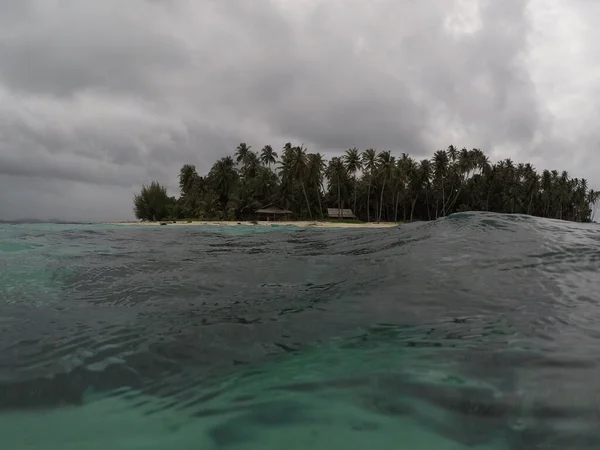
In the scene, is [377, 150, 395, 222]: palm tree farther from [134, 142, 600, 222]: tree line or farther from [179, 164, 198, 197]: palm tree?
[179, 164, 198, 197]: palm tree

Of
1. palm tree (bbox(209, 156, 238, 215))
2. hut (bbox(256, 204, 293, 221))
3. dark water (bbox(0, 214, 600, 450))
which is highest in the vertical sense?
palm tree (bbox(209, 156, 238, 215))

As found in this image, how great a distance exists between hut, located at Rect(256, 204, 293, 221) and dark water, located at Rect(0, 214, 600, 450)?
5321cm

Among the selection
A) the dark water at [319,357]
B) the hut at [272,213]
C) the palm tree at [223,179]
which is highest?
the palm tree at [223,179]

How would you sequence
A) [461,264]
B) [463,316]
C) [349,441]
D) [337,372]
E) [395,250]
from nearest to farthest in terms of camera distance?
[349,441] → [337,372] → [463,316] → [461,264] → [395,250]

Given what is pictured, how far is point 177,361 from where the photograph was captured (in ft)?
11.0

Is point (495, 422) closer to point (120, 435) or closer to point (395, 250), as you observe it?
point (120, 435)

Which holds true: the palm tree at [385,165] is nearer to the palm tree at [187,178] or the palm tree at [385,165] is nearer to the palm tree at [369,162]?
the palm tree at [369,162]

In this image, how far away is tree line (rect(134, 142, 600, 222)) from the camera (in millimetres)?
62438

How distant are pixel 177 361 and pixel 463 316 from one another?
2.90 m

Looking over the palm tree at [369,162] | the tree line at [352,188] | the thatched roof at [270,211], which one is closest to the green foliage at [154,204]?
the tree line at [352,188]

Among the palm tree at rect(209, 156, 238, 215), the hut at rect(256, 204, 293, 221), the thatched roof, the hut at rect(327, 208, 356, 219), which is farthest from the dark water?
the palm tree at rect(209, 156, 238, 215)

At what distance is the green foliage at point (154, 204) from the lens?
67.2 m

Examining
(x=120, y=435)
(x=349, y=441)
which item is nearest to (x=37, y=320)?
(x=120, y=435)

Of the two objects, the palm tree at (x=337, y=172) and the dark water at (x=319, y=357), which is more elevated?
the palm tree at (x=337, y=172)
